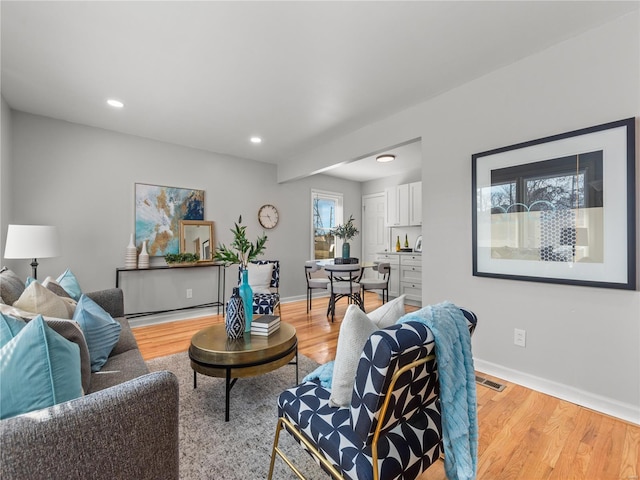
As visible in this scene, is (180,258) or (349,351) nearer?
(349,351)

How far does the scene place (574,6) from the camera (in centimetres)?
172

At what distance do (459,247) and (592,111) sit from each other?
4.16ft

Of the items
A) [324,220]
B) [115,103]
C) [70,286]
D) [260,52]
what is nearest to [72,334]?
[70,286]

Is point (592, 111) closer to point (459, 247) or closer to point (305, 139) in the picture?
point (459, 247)

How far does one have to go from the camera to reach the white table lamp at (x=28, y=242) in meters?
2.50

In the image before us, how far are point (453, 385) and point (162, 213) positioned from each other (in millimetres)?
4097

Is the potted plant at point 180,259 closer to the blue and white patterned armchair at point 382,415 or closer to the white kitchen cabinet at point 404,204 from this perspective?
the blue and white patterned armchair at point 382,415

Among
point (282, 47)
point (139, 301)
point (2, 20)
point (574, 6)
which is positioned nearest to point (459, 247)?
point (574, 6)

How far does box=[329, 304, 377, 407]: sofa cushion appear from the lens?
108 centimetres

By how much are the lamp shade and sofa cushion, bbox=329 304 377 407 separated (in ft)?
9.67

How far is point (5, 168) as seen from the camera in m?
2.85

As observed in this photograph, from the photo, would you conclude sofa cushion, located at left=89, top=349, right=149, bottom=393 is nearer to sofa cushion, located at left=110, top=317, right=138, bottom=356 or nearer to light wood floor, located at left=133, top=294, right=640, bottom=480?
sofa cushion, located at left=110, top=317, right=138, bottom=356

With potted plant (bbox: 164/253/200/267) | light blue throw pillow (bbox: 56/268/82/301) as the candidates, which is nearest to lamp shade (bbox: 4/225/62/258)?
light blue throw pillow (bbox: 56/268/82/301)

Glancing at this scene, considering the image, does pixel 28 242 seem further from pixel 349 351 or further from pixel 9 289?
pixel 349 351
